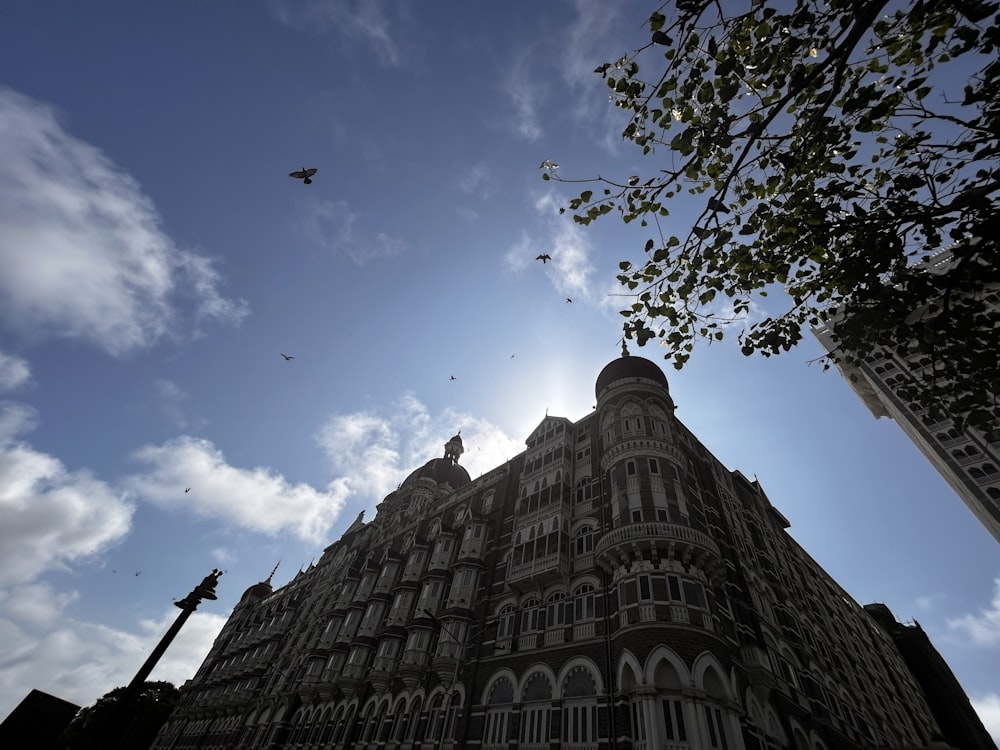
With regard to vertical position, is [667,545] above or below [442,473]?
below

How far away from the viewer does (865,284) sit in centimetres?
1064

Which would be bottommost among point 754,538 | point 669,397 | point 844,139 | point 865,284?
point 865,284

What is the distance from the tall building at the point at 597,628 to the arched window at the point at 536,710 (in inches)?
3.1

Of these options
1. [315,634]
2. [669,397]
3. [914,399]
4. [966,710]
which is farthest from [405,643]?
[966,710]

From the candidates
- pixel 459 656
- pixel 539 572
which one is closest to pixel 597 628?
pixel 539 572

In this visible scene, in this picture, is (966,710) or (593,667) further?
(966,710)

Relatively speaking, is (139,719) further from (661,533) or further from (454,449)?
(661,533)

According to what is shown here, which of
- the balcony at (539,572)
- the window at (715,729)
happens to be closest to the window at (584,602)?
the balcony at (539,572)

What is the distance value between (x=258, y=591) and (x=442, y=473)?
40999mm

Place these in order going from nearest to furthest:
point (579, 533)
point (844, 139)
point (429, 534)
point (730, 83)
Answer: point (730, 83)
point (844, 139)
point (579, 533)
point (429, 534)

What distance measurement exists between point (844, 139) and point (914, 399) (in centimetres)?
663

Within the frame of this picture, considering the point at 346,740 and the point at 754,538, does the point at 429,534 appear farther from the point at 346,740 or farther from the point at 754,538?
the point at 754,538

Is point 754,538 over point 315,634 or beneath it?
over

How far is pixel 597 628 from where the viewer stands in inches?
868
